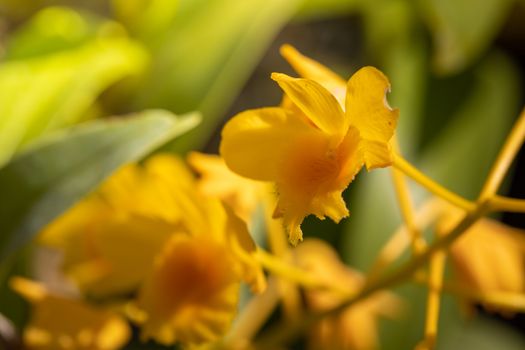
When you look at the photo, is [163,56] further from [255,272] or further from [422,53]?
[255,272]

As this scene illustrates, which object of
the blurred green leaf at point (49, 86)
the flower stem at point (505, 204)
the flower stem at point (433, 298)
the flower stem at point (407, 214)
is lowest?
the blurred green leaf at point (49, 86)

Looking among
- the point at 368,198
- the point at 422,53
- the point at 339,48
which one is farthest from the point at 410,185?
the point at 339,48

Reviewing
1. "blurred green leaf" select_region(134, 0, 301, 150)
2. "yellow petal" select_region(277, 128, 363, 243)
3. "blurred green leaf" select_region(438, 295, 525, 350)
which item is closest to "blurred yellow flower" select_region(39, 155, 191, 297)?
"yellow petal" select_region(277, 128, 363, 243)

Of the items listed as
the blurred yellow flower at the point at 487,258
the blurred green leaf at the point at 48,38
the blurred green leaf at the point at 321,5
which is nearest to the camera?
the blurred yellow flower at the point at 487,258

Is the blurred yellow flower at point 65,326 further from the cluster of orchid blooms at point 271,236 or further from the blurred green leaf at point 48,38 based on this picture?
the blurred green leaf at point 48,38


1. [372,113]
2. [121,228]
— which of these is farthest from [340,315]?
[372,113]

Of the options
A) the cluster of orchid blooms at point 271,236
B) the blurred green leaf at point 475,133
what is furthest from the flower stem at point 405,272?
the blurred green leaf at point 475,133
